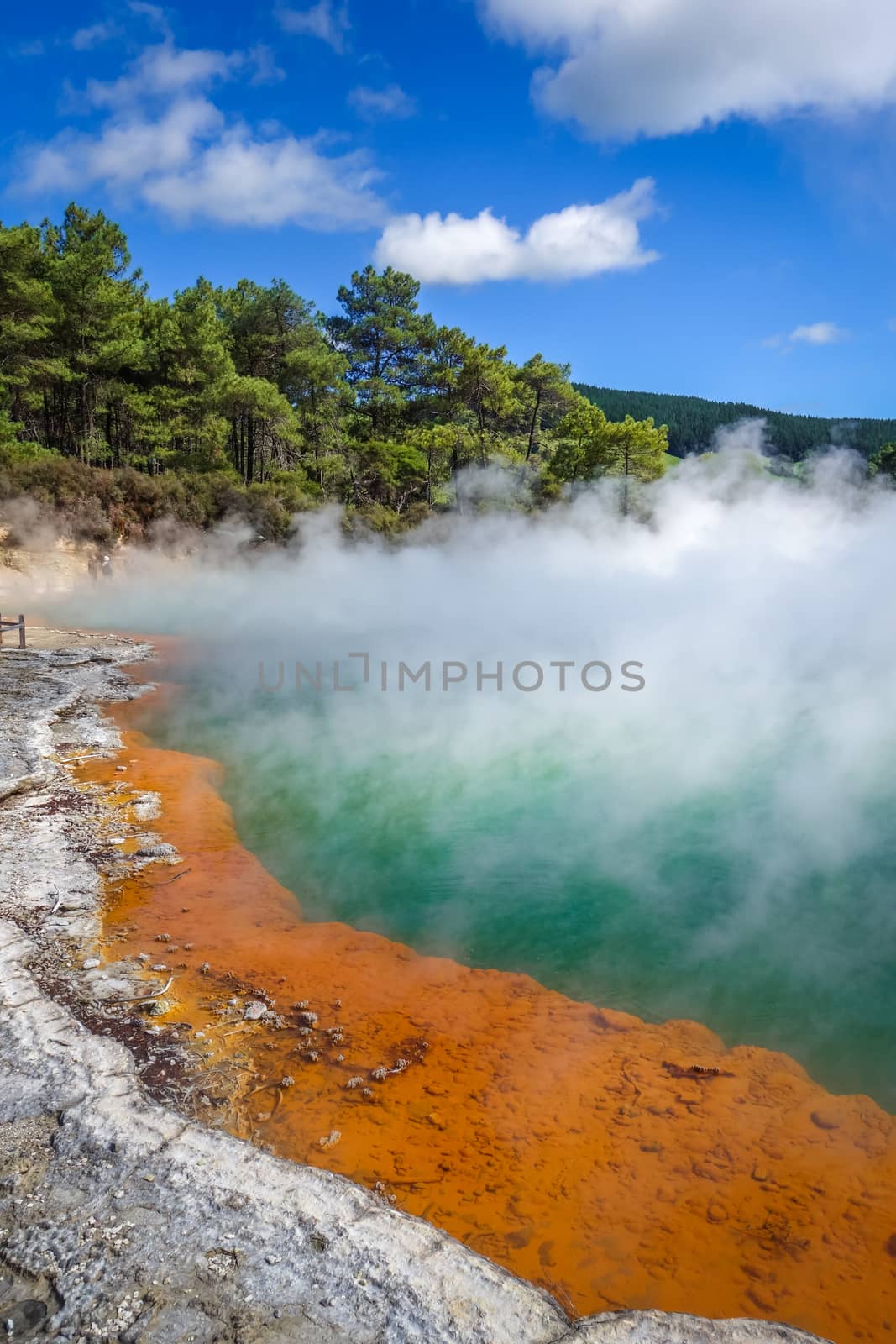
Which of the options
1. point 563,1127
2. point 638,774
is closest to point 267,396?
point 638,774

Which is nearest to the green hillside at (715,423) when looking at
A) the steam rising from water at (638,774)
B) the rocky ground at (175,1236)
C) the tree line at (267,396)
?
the tree line at (267,396)

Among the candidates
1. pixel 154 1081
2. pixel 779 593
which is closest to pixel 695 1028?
pixel 154 1081

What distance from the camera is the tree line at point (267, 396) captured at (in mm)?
20688

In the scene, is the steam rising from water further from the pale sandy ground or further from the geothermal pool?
the pale sandy ground

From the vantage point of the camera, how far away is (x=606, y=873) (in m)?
5.61

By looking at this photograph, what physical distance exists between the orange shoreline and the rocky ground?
0.20 m

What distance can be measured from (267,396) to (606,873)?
20.4m

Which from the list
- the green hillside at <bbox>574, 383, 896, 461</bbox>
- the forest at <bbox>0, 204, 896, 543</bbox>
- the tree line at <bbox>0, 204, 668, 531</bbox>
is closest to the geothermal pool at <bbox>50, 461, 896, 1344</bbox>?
the forest at <bbox>0, 204, 896, 543</bbox>

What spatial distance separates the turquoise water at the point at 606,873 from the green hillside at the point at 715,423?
52.7 meters

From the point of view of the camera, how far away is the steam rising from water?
15.2ft

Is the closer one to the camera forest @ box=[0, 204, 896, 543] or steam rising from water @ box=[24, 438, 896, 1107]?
steam rising from water @ box=[24, 438, 896, 1107]

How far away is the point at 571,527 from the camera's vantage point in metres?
22.2

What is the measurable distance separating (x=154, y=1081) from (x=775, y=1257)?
8.08 feet

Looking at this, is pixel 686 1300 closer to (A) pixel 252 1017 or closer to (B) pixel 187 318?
(A) pixel 252 1017
